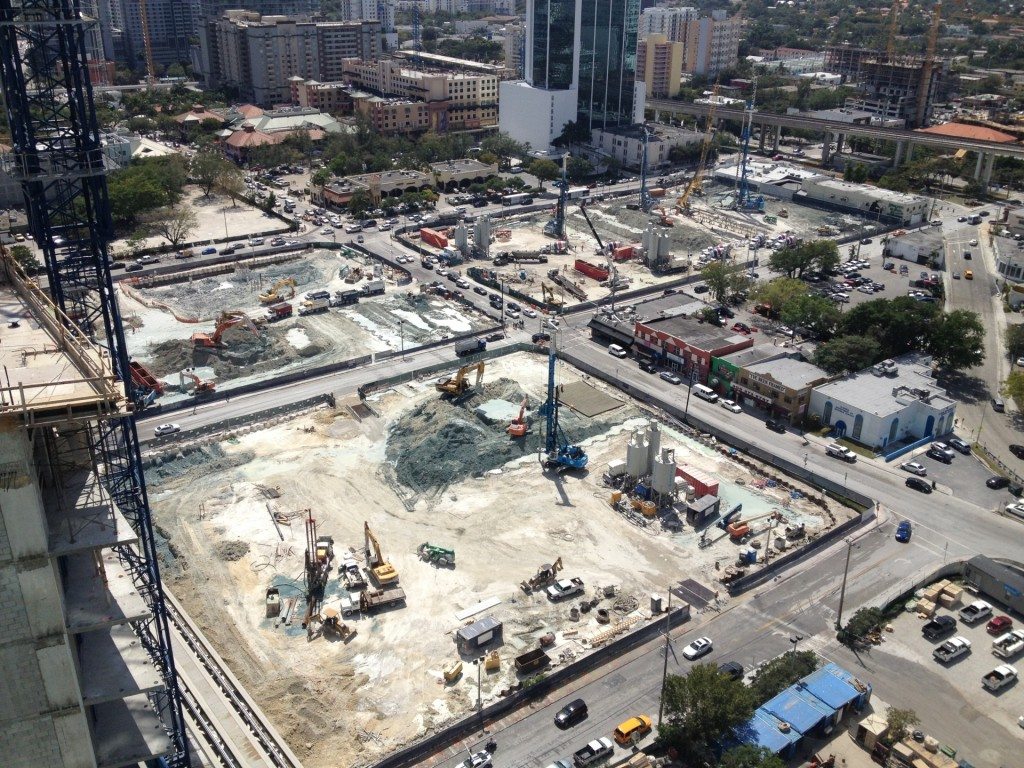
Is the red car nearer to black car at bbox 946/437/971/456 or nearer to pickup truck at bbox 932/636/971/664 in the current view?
pickup truck at bbox 932/636/971/664

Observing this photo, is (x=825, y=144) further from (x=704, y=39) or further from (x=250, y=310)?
(x=250, y=310)

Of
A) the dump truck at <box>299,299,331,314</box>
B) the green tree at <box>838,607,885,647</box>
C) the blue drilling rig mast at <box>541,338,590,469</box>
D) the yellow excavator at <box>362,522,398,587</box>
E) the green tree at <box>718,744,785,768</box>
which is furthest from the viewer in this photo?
the dump truck at <box>299,299,331,314</box>

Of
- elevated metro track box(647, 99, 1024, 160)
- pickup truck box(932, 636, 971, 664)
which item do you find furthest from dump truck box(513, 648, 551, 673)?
elevated metro track box(647, 99, 1024, 160)

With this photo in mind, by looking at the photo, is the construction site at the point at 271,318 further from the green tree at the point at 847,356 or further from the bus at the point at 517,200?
the green tree at the point at 847,356

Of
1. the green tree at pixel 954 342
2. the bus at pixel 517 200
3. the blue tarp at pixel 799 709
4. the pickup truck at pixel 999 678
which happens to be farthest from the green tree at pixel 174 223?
the pickup truck at pixel 999 678

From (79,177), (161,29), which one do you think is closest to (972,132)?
(79,177)

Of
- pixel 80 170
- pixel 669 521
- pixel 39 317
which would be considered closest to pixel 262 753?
pixel 39 317

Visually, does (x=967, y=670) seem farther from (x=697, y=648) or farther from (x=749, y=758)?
(x=749, y=758)
